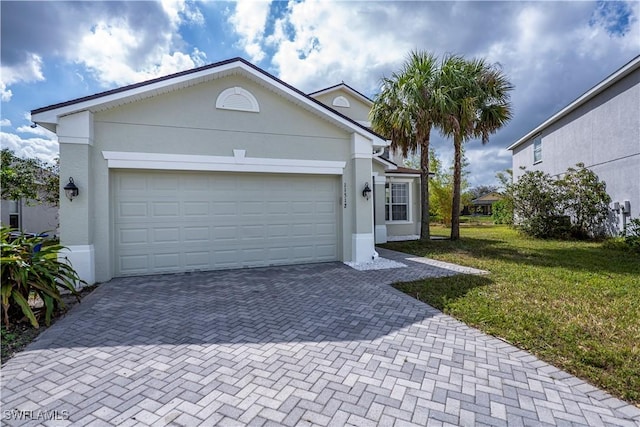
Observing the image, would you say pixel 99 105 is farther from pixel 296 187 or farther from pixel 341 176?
pixel 341 176

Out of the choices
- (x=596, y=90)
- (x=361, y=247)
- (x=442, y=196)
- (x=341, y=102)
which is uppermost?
(x=341, y=102)

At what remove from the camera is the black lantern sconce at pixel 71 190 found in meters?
6.59

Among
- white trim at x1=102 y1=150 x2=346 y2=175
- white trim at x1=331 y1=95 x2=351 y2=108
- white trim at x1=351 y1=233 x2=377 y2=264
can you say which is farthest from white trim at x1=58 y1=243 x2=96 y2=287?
white trim at x1=331 y1=95 x2=351 y2=108

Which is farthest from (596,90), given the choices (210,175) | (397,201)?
(210,175)

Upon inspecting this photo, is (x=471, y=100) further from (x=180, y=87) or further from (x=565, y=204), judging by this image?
(x=180, y=87)

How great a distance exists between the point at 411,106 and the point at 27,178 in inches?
656

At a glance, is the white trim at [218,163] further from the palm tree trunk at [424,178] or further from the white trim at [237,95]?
the palm tree trunk at [424,178]

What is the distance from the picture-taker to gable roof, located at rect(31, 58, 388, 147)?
6559 mm

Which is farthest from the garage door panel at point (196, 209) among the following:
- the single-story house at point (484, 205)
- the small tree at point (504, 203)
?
the single-story house at point (484, 205)

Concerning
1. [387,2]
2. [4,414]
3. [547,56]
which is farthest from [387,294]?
[547,56]

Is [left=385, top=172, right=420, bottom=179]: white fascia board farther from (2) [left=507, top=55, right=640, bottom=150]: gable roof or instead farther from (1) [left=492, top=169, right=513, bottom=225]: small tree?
(2) [left=507, top=55, right=640, bottom=150]: gable roof

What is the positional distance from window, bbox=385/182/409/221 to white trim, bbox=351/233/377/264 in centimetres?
677

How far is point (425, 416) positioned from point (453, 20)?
10.8m

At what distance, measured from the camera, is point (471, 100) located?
453 inches
